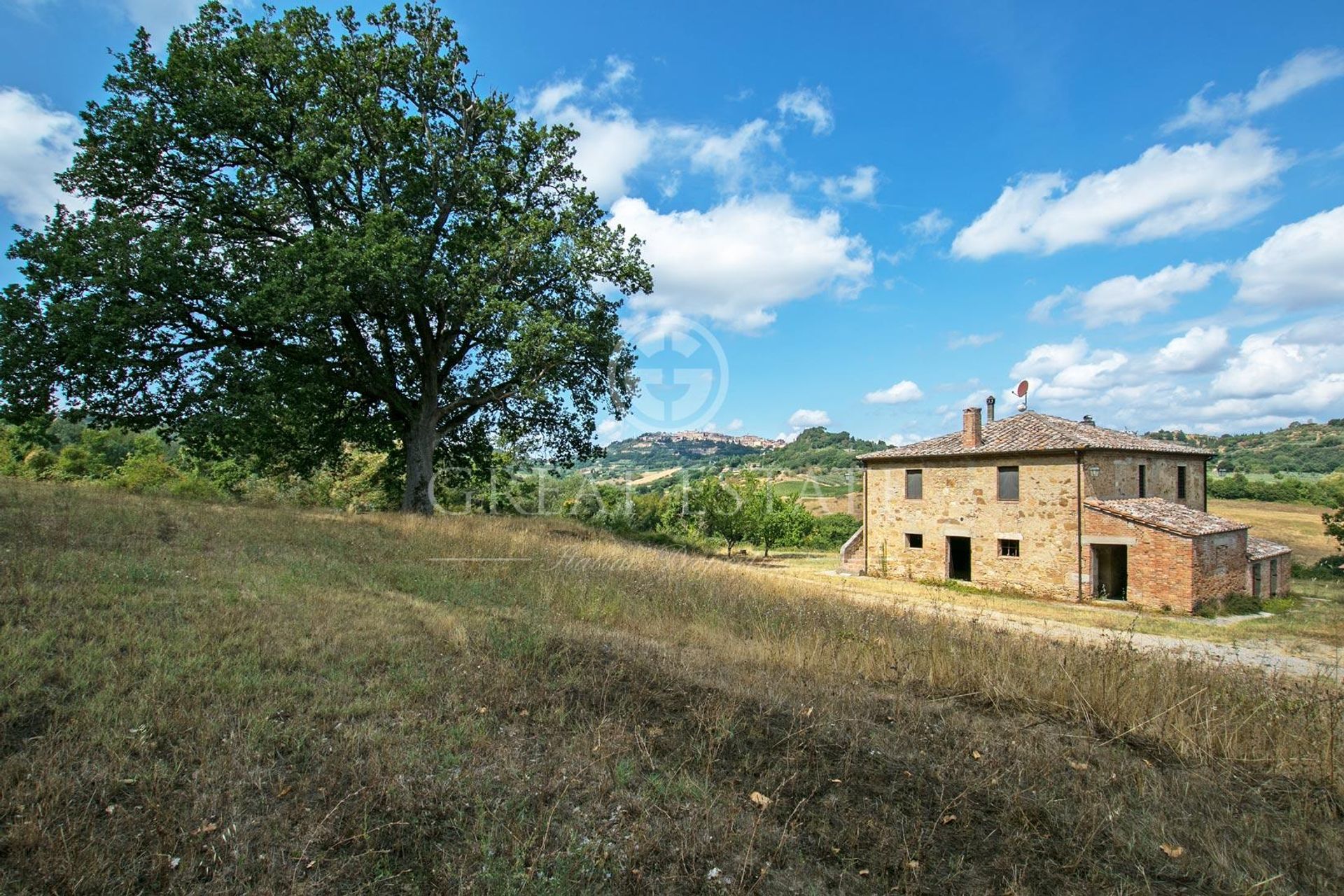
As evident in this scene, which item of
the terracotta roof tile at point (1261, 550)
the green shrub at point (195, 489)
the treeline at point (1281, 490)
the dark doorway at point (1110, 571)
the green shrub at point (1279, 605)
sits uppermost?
the green shrub at point (195, 489)

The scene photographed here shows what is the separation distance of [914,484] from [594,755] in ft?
93.6

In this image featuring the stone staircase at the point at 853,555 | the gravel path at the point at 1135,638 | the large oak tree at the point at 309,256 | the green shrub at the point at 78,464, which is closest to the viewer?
the gravel path at the point at 1135,638

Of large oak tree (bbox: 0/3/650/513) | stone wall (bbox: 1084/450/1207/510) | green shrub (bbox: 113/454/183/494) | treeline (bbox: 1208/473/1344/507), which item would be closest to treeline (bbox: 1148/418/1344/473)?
treeline (bbox: 1208/473/1344/507)

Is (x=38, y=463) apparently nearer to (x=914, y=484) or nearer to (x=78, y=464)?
(x=78, y=464)

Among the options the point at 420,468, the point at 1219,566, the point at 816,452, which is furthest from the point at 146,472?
the point at 816,452

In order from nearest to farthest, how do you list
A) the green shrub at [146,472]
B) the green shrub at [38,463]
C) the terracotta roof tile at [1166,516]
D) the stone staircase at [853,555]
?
the terracotta roof tile at [1166,516] → the green shrub at [146,472] → the green shrub at [38,463] → the stone staircase at [853,555]

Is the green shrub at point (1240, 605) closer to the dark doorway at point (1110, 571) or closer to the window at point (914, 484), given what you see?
the dark doorway at point (1110, 571)

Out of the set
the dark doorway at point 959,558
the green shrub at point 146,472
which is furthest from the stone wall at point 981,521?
the green shrub at point 146,472

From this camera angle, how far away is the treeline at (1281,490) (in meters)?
57.5

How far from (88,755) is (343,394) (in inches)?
742

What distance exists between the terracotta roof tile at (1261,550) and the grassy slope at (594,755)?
25003 mm

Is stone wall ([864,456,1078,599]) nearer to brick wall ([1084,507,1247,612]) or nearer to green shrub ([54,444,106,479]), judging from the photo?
brick wall ([1084,507,1247,612])

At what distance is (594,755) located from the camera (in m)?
4.33

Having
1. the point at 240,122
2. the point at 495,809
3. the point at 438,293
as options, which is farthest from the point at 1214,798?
the point at 240,122
